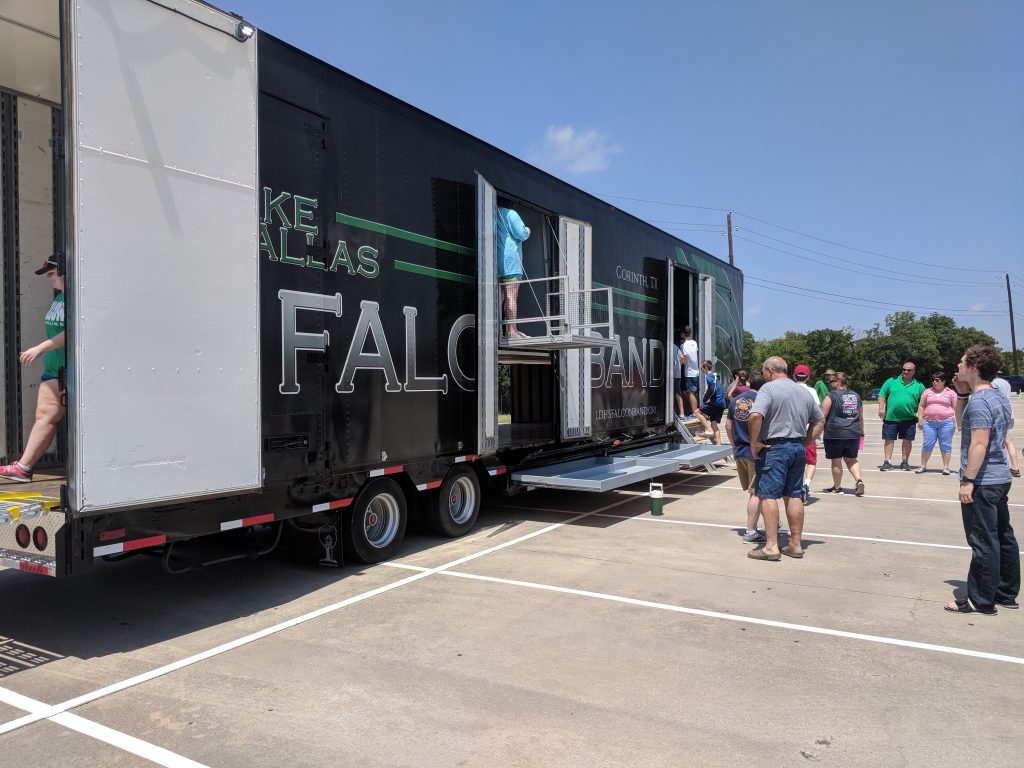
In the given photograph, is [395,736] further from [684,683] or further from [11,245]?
[11,245]

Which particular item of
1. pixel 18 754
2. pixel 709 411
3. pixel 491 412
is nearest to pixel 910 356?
pixel 709 411

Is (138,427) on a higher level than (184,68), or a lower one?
lower

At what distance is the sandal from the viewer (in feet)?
16.2

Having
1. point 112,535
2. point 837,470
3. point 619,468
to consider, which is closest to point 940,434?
point 837,470

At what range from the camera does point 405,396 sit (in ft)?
20.6

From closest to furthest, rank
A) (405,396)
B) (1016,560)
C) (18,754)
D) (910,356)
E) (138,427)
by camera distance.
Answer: (18,754) → (138,427) → (1016,560) → (405,396) → (910,356)

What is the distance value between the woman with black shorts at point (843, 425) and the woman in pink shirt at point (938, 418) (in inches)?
120

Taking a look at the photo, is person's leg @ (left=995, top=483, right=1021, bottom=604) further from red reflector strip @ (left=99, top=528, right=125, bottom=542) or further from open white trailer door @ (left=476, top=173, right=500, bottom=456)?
red reflector strip @ (left=99, top=528, right=125, bottom=542)

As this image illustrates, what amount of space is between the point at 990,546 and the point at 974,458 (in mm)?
600

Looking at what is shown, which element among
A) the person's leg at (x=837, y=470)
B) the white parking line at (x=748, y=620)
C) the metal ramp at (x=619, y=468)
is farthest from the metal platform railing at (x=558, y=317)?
the person's leg at (x=837, y=470)

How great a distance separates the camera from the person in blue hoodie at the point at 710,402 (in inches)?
496

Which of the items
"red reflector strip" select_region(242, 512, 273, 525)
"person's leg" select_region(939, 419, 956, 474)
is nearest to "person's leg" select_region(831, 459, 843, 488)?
"person's leg" select_region(939, 419, 956, 474)

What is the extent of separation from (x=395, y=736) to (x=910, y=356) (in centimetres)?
8081

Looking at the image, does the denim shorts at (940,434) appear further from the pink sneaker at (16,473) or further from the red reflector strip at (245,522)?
the pink sneaker at (16,473)
